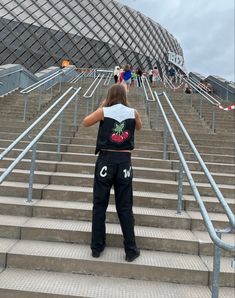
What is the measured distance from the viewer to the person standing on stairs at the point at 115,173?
360 cm

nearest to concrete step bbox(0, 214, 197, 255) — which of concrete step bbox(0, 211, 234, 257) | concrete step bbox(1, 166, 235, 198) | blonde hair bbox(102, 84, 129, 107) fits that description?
concrete step bbox(0, 211, 234, 257)

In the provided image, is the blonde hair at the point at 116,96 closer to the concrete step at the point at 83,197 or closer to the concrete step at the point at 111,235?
the concrete step at the point at 111,235

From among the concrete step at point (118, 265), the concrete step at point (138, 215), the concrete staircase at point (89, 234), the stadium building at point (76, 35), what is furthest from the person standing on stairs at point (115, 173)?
the stadium building at point (76, 35)

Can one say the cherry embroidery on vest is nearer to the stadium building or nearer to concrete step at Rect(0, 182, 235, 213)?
concrete step at Rect(0, 182, 235, 213)

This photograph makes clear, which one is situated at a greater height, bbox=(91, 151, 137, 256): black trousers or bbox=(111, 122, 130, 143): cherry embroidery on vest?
bbox=(111, 122, 130, 143): cherry embroidery on vest

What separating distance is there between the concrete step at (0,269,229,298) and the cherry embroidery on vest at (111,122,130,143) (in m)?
1.29

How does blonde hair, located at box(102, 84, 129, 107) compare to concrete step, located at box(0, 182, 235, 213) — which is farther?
concrete step, located at box(0, 182, 235, 213)

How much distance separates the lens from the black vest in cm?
363

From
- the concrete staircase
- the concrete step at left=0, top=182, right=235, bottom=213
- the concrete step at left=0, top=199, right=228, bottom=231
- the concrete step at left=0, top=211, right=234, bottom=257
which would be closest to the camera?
the concrete staircase

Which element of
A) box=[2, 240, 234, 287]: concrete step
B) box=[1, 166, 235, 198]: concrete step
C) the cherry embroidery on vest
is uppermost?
the cherry embroidery on vest

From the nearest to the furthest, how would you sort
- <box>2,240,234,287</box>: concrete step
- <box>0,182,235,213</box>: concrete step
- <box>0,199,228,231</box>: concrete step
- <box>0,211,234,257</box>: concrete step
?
<box>2,240,234,287</box>: concrete step < <box>0,211,234,257</box>: concrete step < <box>0,199,228,231</box>: concrete step < <box>0,182,235,213</box>: concrete step

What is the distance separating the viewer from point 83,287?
10.8ft

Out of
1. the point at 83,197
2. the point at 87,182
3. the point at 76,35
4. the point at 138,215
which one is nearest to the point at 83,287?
the point at 138,215

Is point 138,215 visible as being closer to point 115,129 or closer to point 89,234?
point 89,234
